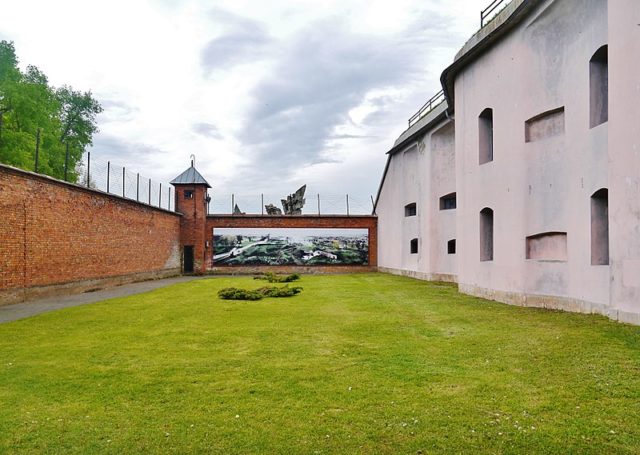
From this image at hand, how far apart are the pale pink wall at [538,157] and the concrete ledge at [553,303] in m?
0.08

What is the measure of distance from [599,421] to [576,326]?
16.3 ft

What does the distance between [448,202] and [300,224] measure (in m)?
12.3

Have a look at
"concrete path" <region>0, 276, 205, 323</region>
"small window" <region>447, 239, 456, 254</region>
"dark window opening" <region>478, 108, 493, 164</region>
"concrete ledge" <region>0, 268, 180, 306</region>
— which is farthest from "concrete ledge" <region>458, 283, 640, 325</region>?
"concrete ledge" <region>0, 268, 180, 306</region>

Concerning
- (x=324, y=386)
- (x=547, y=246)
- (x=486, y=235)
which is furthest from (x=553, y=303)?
(x=324, y=386)

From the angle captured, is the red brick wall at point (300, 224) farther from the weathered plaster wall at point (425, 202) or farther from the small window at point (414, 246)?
the small window at point (414, 246)

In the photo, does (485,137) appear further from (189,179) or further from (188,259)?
(188,259)

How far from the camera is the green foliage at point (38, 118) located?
28.5 meters

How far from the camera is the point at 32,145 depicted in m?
29.2

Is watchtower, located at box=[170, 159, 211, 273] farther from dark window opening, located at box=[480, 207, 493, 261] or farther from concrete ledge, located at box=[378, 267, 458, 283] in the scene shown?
dark window opening, located at box=[480, 207, 493, 261]

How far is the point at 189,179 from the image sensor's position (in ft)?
98.6

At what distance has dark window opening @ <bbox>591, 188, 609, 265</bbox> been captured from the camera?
32.6ft

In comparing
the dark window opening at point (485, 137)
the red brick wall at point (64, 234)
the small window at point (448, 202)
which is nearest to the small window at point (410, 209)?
the small window at point (448, 202)

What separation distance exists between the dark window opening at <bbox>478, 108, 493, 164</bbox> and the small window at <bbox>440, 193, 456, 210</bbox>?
6588mm

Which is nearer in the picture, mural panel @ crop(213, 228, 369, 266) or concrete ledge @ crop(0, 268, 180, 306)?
concrete ledge @ crop(0, 268, 180, 306)
